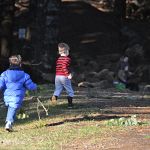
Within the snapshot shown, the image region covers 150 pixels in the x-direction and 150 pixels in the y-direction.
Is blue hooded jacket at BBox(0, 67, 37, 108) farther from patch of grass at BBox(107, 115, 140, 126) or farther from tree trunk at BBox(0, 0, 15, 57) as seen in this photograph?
tree trunk at BBox(0, 0, 15, 57)

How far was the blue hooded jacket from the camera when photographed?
40.5 ft

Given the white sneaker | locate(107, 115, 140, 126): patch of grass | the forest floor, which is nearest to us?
the forest floor

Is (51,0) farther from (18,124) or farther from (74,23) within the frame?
(74,23)

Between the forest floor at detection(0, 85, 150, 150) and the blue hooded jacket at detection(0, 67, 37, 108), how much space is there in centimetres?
62

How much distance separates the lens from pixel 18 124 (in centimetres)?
1348

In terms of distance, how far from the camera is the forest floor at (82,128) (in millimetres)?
10922

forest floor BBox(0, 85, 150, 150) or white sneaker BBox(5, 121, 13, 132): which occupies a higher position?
white sneaker BBox(5, 121, 13, 132)

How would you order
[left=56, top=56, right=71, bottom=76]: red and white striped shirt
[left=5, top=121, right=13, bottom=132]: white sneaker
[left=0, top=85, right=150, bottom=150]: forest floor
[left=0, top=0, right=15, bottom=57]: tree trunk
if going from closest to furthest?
[left=0, top=85, right=150, bottom=150]: forest floor < [left=5, top=121, right=13, bottom=132]: white sneaker < [left=56, top=56, right=71, bottom=76]: red and white striped shirt < [left=0, top=0, right=15, bottom=57]: tree trunk

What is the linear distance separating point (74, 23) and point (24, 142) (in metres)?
32.0

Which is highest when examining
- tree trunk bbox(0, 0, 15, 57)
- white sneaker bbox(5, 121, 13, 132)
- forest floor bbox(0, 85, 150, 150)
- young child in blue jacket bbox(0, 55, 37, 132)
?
tree trunk bbox(0, 0, 15, 57)

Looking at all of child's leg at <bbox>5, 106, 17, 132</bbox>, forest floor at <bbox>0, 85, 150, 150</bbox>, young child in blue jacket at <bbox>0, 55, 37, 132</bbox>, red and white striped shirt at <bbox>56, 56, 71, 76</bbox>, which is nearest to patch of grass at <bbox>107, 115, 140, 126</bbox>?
forest floor at <bbox>0, 85, 150, 150</bbox>

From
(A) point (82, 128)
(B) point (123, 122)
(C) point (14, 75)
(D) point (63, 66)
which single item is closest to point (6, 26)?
(D) point (63, 66)

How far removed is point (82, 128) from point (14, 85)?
1557 millimetres

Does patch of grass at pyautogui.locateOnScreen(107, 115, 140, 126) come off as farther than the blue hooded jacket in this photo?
Yes
